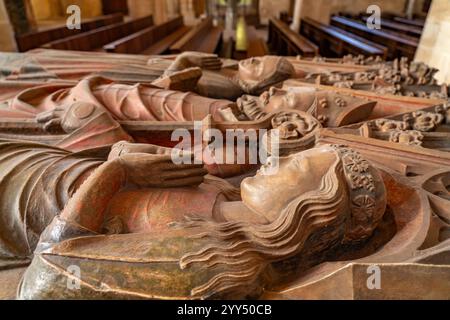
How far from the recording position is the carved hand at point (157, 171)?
1.42m

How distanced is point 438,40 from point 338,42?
209cm

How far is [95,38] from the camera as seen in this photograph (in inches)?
226

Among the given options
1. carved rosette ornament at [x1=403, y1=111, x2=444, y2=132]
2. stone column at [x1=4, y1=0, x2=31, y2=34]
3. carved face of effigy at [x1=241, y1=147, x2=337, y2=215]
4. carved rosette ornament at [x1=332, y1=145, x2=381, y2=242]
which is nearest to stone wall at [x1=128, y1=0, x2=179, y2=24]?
stone column at [x1=4, y1=0, x2=31, y2=34]

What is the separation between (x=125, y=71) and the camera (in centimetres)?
328

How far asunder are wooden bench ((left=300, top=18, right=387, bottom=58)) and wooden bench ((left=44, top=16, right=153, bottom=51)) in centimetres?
466

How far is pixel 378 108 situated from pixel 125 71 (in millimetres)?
2574

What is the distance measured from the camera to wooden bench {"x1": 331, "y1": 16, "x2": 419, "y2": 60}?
5392 millimetres

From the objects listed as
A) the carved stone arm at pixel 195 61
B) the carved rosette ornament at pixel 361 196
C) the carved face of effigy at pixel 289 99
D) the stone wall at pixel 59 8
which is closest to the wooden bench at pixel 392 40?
the carved stone arm at pixel 195 61

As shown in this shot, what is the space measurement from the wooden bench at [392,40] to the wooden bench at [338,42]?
657 mm

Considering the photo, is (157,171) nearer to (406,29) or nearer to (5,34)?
(5,34)

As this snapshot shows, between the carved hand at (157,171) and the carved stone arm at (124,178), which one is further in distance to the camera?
the carved hand at (157,171)

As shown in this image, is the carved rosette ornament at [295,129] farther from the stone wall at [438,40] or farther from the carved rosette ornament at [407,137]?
the stone wall at [438,40]

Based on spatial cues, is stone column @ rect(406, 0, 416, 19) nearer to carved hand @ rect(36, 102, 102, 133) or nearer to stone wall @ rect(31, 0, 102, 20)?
carved hand @ rect(36, 102, 102, 133)
